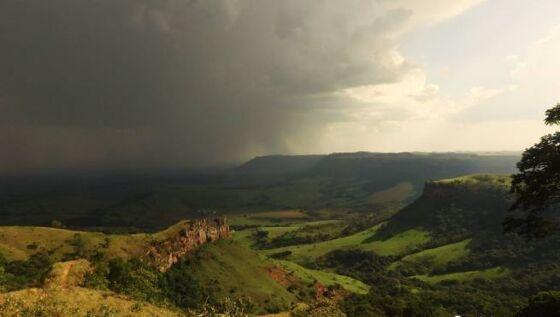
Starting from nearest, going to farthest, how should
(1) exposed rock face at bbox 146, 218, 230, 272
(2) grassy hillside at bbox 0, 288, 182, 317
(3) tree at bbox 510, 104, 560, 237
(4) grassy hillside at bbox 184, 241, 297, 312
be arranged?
(2) grassy hillside at bbox 0, 288, 182, 317, (3) tree at bbox 510, 104, 560, 237, (1) exposed rock face at bbox 146, 218, 230, 272, (4) grassy hillside at bbox 184, 241, 297, 312

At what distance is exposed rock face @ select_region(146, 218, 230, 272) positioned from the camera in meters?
154

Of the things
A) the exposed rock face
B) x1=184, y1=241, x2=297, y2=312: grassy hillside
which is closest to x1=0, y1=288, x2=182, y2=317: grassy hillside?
the exposed rock face

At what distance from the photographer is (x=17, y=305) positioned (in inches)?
1650

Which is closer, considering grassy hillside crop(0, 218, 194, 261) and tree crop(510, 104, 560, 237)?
tree crop(510, 104, 560, 237)

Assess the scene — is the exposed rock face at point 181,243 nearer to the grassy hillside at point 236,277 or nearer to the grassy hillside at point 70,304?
the grassy hillside at point 236,277

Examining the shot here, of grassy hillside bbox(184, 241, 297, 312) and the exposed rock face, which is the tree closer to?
grassy hillside bbox(184, 241, 297, 312)

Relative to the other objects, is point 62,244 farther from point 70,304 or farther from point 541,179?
point 541,179

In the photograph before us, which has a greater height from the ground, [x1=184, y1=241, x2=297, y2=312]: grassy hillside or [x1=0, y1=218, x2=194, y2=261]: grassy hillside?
[x1=0, y1=218, x2=194, y2=261]: grassy hillside

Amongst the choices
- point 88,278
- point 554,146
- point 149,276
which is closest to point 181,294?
point 149,276

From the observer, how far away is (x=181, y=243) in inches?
6703

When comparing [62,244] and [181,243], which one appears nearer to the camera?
[62,244]

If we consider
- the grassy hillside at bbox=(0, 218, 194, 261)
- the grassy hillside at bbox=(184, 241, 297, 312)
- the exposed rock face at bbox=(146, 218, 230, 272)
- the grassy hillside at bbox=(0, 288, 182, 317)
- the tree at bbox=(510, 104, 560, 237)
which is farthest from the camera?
the grassy hillside at bbox=(184, 241, 297, 312)

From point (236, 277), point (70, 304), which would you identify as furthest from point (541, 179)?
point (236, 277)

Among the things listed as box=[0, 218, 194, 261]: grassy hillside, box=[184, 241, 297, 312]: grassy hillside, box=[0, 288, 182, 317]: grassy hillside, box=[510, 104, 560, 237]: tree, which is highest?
box=[510, 104, 560, 237]: tree
